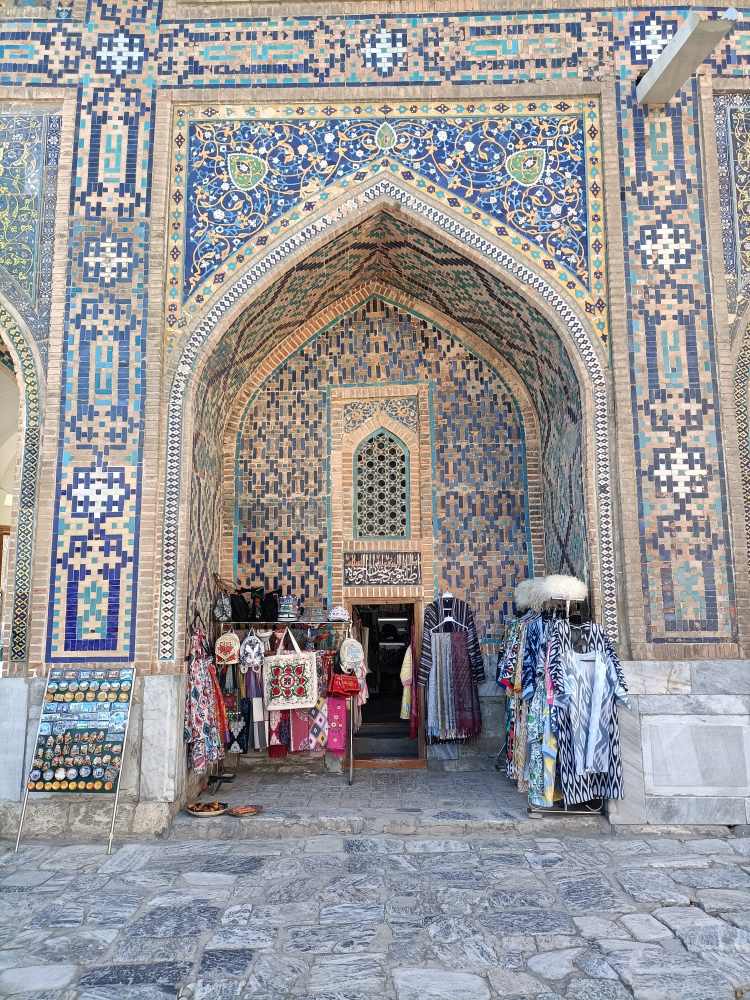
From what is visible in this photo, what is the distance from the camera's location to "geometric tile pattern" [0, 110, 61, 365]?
5.16 metres

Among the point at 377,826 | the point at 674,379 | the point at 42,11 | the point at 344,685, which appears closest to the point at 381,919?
the point at 377,826

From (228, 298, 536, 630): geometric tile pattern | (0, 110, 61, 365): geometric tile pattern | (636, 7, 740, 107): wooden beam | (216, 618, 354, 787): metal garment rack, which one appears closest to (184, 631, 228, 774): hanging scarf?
(216, 618, 354, 787): metal garment rack

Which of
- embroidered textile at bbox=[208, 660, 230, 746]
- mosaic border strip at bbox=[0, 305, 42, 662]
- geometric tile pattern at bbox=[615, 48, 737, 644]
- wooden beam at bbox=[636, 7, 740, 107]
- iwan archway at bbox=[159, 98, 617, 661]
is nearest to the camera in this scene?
wooden beam at bbox=[636, 7, 740, 107]

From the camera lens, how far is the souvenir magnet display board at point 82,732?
4.54 meters

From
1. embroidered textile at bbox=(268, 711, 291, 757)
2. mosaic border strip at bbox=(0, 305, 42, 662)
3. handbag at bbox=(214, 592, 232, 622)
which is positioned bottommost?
embroidered textile at bbox=(268, 711, 291, 757)

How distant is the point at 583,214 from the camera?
519 cm

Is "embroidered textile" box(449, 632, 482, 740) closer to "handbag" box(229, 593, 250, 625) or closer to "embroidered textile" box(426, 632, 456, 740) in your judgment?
"embroidered textile" box(426, 632, 456, 740)

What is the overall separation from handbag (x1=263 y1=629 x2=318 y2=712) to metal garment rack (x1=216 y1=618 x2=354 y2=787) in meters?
0.25

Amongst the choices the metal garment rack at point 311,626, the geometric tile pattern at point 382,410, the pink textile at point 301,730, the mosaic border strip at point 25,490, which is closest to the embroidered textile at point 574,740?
the metal garment rack at point 311,626

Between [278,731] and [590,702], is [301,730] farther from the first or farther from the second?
[590,702]

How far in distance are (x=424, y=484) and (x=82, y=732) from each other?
3051 millimetres

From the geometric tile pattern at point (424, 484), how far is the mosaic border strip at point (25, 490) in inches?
65.8

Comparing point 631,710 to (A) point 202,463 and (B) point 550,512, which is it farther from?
(A) point 202,463

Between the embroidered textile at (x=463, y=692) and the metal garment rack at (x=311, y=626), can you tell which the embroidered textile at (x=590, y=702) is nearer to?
the embroidered textile at (x=463, y=692)
